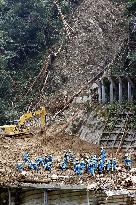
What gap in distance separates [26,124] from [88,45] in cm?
908

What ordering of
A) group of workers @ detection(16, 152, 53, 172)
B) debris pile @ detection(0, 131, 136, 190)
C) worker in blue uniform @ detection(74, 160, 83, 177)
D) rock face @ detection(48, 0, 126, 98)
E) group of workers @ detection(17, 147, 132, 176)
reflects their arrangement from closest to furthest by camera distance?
1. debris pile @ detection(0, 131, 136, 190)
2. worker in blue uniform @ detection(74, 160, 83, 177)
3. group of workers @ detection(17, 147, 132, 176)
4. group of workers @ detection(16, 152, 53, 172)
5. rock face @ detection(48, 0, 126, 98)

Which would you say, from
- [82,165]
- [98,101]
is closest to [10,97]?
[98,101]

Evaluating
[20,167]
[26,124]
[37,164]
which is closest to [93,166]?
[37,164]

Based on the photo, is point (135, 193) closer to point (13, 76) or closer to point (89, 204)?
point (89, 204)

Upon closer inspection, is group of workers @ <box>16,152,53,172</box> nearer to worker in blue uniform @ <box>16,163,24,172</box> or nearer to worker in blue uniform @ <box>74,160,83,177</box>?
worker in blue uniform @ <box>16,163,24,172</box>

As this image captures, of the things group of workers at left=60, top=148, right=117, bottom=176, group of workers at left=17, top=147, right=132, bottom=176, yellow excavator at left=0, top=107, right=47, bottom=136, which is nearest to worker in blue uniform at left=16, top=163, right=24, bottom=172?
group of workers at left=17, top=147, right=132, bottom=176

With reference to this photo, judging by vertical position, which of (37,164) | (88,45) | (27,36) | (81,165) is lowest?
(81,165)

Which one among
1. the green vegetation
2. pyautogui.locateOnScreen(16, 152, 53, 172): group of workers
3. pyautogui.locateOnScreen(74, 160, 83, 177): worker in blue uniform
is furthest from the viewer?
the green vegetation

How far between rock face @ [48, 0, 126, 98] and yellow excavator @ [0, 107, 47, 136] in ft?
13.2

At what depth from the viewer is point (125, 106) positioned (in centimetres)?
2297

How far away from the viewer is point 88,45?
2997cm

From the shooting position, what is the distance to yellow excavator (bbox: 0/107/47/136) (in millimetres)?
21938

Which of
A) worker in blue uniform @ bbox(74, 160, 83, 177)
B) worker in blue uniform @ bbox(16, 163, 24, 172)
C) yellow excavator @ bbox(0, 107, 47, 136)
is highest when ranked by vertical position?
yellow excavator @ bbox(0, 107, 47, 136)

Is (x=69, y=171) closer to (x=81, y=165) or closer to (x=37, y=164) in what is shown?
(x=81, y=165)
